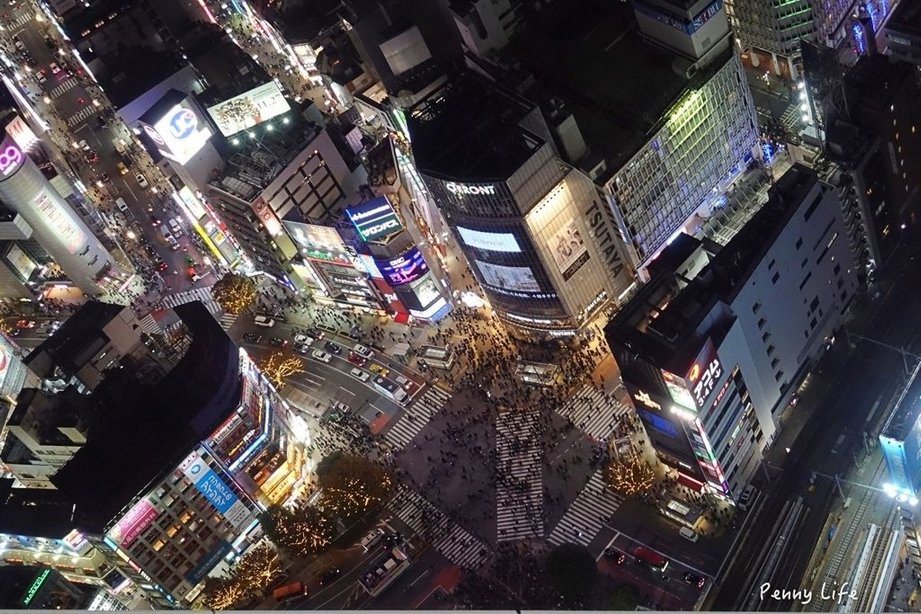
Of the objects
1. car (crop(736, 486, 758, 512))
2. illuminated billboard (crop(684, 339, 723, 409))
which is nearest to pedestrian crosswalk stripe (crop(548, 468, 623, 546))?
car (crop(736, 486, 758, 512))

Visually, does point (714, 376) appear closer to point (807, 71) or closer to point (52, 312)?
point (807, 71)

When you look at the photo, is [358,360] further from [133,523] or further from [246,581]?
[133,523]

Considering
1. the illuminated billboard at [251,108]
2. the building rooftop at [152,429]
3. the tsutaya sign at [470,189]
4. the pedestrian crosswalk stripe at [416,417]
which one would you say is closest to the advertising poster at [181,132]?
the illuminated billboard at [251,108]

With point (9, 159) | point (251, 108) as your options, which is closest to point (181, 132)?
point (251, 108)

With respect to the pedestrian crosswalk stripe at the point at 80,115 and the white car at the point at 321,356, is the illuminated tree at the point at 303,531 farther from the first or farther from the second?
the pedestrian crosswalk stripe at the point at 80,115

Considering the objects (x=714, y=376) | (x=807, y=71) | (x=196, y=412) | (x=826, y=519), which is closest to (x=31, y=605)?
(x=196, y=412)

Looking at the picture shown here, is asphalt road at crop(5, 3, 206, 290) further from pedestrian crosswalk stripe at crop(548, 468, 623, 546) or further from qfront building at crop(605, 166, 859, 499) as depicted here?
qfront building at crop(605, 166, 859, 499)
